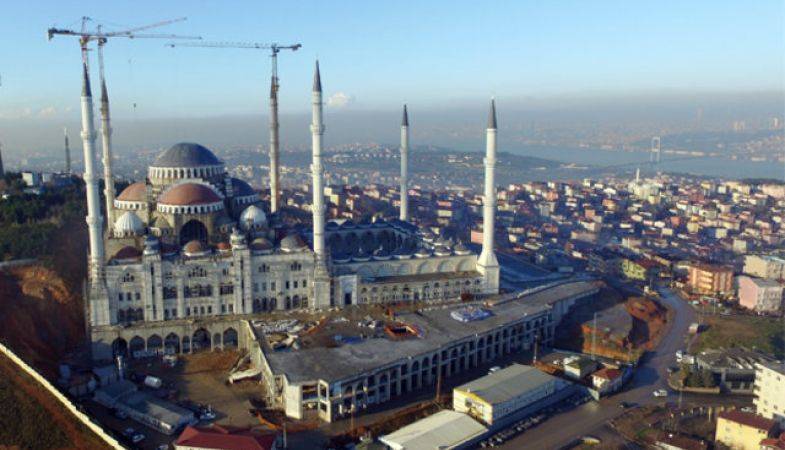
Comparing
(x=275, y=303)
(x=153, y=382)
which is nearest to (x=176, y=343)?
(x=153, y=382)

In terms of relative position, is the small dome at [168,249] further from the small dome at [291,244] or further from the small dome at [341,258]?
the small dome at [341,258]

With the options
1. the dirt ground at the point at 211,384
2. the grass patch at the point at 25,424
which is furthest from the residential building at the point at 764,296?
the grass patch at the point at 25,424

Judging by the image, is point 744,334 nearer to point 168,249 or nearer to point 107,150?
point 168,249

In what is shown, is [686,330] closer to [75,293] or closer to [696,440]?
[696,440]

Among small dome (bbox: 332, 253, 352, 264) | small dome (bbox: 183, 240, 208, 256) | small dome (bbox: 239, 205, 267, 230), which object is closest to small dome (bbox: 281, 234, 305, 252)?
small dome (bbox: 332, 253, 352, 264)

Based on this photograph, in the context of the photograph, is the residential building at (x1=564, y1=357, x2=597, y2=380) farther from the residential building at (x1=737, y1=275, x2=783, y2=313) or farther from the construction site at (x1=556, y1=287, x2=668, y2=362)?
the residential building at (x1=737, y1=275, x2=783, y2=313)
